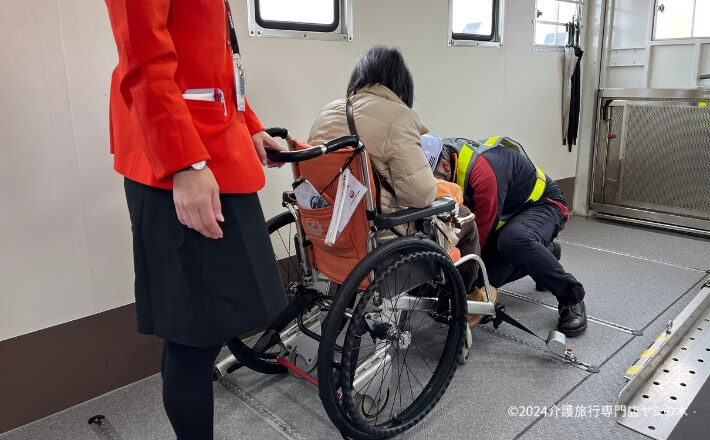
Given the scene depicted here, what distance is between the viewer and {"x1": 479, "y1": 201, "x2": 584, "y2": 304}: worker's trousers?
87.5 inches

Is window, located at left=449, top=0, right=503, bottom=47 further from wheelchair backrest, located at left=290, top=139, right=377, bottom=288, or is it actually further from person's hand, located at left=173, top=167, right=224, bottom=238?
person's hand, located at left=173, top=167, right=224, bottom=238

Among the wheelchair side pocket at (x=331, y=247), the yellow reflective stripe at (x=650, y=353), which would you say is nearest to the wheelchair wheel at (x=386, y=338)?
the wheelchair side pocket at (x=331, y=247)

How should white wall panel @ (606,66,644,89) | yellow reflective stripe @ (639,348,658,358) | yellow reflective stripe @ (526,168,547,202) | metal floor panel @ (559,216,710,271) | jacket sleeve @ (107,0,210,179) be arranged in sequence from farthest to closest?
white wall panel @ (606,66,644,89) → metal floor panel @ (559,216,710,271) → yellow reflective stripe @ (526,168,547,202) → yellow reflective stripe @ (639,348,658,358) → jacket sleeve @ (107,0,210,179)

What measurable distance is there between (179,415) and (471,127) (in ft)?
8.90

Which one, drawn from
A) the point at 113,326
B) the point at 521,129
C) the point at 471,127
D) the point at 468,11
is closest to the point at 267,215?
the point at 113,326

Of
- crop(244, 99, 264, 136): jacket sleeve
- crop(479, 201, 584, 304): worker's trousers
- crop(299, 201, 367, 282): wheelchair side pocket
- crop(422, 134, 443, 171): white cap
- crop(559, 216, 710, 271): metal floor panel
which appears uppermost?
crop(244, 99, 264, 136): jacket sleeve

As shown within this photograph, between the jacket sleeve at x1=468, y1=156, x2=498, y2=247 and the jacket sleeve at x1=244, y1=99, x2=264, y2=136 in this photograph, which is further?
the jacket sleeve at x1=468, y1=156, x2=498, y2=247

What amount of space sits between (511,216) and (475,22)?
1.50 metres

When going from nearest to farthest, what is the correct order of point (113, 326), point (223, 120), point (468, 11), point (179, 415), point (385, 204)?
point (223, 120)
point (179, 415)
point (385, 204)
point (113, 326)
point (468, 11)

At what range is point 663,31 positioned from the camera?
3818 mm

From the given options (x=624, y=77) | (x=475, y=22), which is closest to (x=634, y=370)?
(x=475, y=22)

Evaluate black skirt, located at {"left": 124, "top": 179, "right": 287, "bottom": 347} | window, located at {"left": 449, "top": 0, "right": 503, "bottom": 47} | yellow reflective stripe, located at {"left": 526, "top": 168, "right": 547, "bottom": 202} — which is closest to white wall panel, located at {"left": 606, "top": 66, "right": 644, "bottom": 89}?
window, located at {"left": 449, "top": 0, "right": 503, "bottom": 47}

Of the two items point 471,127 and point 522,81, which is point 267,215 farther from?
point 522,81

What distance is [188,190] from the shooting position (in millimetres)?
874
